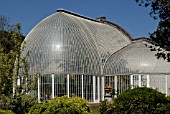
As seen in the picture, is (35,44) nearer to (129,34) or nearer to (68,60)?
(68,60)

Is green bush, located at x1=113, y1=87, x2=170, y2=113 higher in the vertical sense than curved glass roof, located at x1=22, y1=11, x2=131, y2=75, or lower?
lower

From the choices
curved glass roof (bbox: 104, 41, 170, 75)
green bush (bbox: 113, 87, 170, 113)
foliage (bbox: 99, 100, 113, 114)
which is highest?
curved glass roof (bbox: 104, 41, 170, 75)

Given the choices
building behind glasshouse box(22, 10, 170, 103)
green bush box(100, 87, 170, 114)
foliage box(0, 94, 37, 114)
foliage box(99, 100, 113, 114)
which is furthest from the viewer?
building behind glasshouse box(22, 10, 170, 103)

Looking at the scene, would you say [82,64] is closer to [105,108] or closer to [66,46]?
[66,46]

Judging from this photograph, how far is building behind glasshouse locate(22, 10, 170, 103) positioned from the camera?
85.7 feet

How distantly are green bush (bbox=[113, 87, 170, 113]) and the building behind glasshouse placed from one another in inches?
464

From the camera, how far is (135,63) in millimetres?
27781

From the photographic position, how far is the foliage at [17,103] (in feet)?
45.8

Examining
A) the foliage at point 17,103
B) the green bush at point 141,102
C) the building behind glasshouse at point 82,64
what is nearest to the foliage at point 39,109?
the foliage at point 17,103

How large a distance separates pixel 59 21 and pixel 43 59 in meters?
4.45

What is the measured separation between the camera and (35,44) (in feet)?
91.5

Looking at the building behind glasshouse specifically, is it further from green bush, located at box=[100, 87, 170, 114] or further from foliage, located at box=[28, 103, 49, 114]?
foliage, located at box=[28, 103, 49, 114]

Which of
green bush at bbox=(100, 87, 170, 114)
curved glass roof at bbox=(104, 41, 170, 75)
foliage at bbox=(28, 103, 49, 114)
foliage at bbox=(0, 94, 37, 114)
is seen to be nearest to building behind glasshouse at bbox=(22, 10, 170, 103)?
curved glass roof at bbox=(104, 41, 170, 75)

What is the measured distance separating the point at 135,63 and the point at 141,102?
15398 mm
